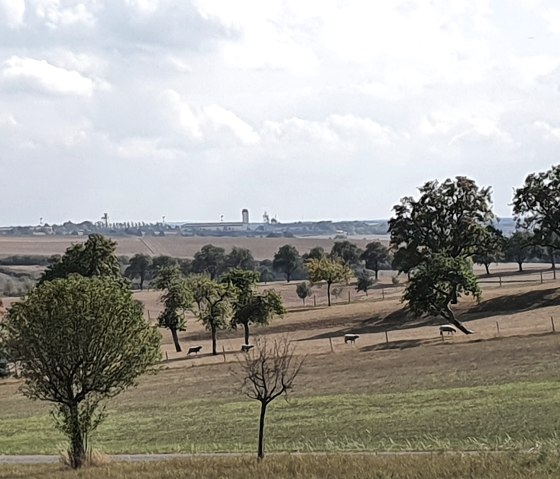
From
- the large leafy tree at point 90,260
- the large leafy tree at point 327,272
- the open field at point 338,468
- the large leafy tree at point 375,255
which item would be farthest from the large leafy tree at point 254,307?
the large leafy tree at point 375,255

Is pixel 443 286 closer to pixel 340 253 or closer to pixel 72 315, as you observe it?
pixel 72 315

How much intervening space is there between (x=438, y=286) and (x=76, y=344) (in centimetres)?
4705

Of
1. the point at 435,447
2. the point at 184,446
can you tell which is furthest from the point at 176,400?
the point at 435,447

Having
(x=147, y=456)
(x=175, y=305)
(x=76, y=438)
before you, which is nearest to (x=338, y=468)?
(x=76, y=438)

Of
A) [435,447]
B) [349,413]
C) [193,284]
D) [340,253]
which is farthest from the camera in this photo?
[340,253]

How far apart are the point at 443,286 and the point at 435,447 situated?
46.6 meters

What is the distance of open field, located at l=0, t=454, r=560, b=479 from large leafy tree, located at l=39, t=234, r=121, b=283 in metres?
65.3

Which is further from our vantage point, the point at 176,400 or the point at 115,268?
the point at 115,268

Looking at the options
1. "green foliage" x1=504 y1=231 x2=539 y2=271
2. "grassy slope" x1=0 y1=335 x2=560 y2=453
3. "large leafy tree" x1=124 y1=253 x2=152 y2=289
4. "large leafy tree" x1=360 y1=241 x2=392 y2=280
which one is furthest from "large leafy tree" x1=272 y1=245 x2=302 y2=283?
"grassy slope" x1=0 y1=335 x2=560 y2=453

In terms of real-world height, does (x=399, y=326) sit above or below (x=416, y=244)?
below

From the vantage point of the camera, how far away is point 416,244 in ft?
285

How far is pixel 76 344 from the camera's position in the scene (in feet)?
84.0

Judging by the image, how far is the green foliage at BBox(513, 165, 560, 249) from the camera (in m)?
78.9

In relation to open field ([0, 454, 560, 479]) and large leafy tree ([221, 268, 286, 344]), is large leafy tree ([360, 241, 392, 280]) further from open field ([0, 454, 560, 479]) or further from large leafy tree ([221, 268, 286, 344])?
open field ([0, 454, 560, 479])
